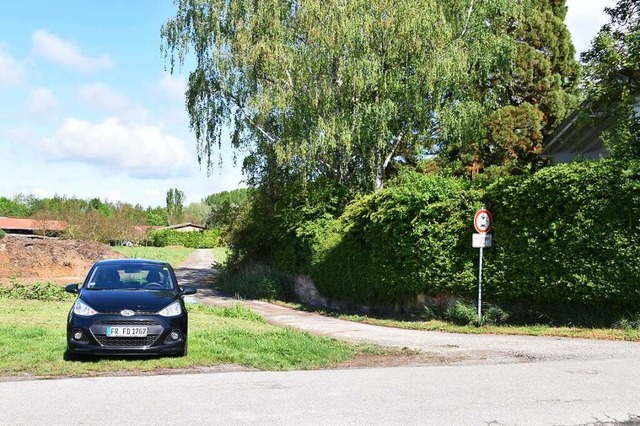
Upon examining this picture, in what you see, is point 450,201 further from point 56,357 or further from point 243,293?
point 243,293

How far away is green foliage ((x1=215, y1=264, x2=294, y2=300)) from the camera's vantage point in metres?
25.2

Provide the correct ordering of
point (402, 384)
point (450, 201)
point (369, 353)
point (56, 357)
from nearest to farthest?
point (402, 384), point (56, 357), point (369, 353), point (450, 201)

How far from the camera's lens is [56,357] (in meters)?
9.53

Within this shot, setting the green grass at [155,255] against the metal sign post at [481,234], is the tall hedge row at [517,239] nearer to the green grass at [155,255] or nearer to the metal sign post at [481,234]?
the metal sign post at [481,234]

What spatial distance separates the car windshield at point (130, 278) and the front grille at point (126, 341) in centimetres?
141

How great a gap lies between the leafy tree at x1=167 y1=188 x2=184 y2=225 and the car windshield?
148 meters

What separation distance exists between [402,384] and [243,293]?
1973 centimetres

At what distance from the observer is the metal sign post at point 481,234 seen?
14.6m

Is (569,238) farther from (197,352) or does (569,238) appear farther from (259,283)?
(259,283)

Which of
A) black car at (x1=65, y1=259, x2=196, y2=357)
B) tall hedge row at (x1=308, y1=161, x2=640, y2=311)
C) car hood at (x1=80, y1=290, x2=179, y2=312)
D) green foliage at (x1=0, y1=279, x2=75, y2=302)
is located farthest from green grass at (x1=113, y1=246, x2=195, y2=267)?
black car at (x1=65, y1=259, x2=196, y2=357)

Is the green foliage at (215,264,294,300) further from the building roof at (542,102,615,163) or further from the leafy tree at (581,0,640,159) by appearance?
the leafy tree at (581,0,640,159)

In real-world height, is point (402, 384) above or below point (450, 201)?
below

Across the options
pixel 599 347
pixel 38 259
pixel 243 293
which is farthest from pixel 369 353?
pixel 38 259

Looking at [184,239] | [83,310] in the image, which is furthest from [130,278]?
[184,239]
